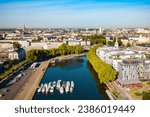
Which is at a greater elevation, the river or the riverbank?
the riverbank

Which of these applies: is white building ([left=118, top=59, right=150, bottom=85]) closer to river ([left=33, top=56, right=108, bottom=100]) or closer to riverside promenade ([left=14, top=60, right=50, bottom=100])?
river ([left=33, top=56, right=108, bottom=100])

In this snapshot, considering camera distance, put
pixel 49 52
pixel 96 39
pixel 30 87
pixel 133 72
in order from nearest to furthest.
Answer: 1. pixel 30 87
2. pixel 133 72
3. pixel 49 52
4. pixel 96 39

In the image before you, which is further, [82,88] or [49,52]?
Answer: [49,52]

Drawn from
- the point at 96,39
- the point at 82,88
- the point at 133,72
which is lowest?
the point at 82,88

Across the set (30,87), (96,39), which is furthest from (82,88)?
(96,39)

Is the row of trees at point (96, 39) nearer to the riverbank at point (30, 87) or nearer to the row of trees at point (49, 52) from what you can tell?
the row of trees at point (49, 52)

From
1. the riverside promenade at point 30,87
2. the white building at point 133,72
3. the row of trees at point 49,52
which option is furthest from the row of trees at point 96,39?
the white building at point 133,72

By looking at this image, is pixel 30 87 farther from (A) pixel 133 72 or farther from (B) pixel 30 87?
(A) pixel 133 72

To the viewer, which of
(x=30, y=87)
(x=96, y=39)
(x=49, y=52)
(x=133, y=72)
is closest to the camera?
(x=30, y=87)

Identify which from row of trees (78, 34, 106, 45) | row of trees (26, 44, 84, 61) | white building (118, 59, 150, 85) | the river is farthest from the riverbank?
row of trees (78, 34, 106, 45)

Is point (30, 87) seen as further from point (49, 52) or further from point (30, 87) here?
point (49, 52)

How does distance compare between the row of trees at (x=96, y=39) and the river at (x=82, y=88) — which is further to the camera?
the row of trees at (x=96, y=39)

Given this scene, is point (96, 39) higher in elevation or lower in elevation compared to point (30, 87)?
higher

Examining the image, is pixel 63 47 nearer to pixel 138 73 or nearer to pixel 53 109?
pixel 138 73
